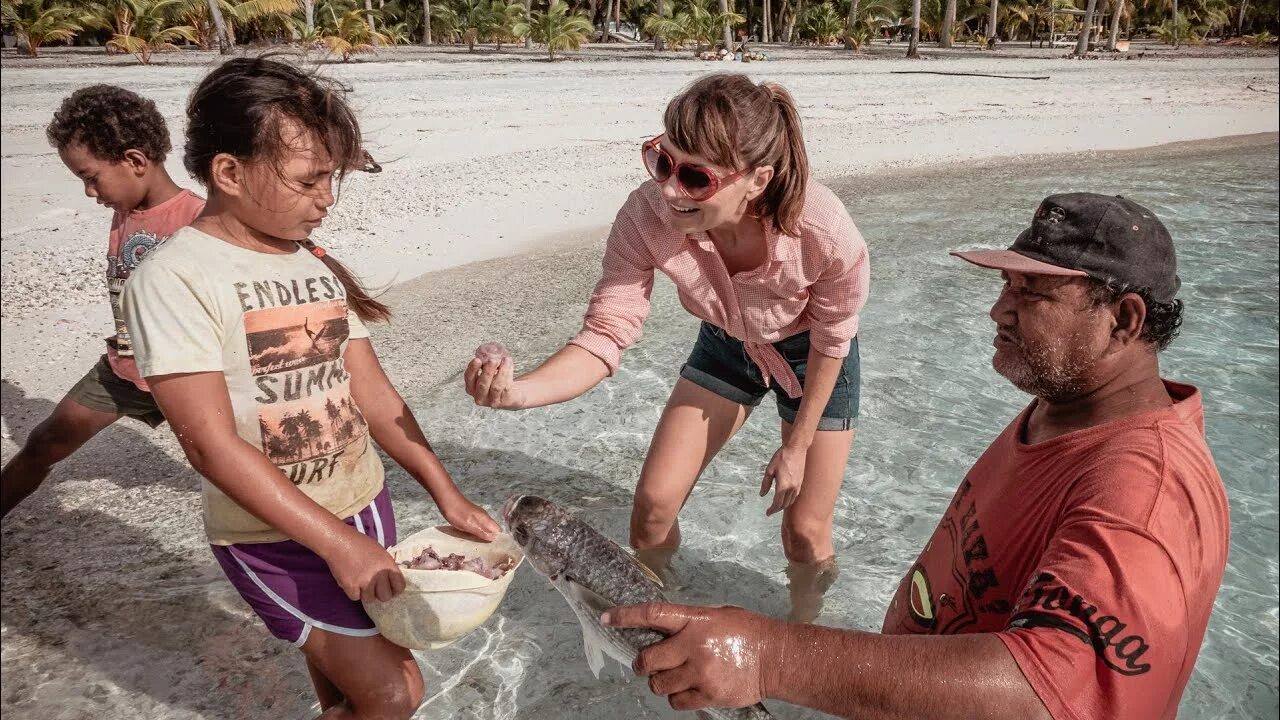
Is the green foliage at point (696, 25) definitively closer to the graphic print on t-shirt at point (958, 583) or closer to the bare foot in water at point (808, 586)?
the bare foot in water at point (808, 586)

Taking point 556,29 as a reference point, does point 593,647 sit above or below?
below

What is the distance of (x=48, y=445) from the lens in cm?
423

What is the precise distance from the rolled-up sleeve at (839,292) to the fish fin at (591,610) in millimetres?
1505

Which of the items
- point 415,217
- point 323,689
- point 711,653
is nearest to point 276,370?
point 323,689

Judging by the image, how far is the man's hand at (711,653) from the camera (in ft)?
6.48

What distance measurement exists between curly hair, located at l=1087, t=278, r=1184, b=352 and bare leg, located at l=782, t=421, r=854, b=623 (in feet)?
4.90

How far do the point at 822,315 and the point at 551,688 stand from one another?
6.57ft

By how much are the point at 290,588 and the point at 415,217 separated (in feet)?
26.1

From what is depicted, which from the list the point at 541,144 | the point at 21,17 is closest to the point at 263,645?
the point at 541,144

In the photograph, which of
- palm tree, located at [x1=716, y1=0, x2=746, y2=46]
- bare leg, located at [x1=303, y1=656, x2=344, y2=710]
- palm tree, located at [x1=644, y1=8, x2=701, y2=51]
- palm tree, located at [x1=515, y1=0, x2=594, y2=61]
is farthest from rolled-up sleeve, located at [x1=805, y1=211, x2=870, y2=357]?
palm tree, located at [x1=644, y1=8, x2=701, y2=51]

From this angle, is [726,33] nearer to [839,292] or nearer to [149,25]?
[149,25]

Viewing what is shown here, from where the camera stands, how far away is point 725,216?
3158mm

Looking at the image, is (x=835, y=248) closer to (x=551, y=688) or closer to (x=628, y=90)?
(x=551, y=688)

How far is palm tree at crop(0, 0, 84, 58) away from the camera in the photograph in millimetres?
23922
